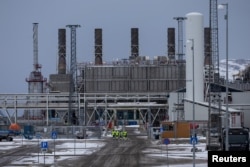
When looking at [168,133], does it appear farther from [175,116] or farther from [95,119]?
[95,119]

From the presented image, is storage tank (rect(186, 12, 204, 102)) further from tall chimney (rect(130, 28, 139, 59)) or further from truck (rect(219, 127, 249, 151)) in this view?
Answer: truck (rect(219, 127, 249, 151))

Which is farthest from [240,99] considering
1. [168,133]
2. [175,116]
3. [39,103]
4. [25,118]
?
[25,118]

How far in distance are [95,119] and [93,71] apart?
10.1 m

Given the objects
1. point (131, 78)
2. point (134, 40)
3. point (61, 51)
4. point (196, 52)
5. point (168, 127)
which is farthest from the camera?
point (61, 51)

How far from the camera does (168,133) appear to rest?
302 feet

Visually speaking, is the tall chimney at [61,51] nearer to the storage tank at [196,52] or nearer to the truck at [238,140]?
the storage tank at [196,52]

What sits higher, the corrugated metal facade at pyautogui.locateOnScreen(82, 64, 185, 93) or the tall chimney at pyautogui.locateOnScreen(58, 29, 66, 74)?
the tall chimney at pyautogui.locateOnScreen(58, 29, 66, 74)

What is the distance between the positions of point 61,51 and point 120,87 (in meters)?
15.1

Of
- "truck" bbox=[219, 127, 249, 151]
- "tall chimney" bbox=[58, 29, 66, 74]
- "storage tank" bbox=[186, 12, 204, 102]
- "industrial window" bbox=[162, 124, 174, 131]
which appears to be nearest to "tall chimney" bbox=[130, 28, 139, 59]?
"tall chimney" bbox=[58, 29, 66, 74]

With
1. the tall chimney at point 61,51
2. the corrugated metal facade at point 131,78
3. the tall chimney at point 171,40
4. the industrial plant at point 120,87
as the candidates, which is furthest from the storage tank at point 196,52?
the tall chimney at point 61,51

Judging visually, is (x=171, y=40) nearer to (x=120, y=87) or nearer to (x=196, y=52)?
(x=120, y=87)

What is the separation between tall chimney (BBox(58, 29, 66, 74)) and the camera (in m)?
151

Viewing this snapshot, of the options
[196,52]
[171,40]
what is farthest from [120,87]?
[196,52]

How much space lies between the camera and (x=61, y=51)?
152 meters
